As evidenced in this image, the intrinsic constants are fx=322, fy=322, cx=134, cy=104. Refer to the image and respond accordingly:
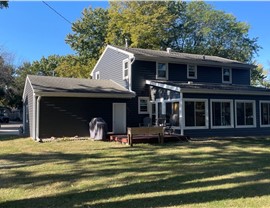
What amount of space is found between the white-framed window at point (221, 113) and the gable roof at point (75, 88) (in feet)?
15.9

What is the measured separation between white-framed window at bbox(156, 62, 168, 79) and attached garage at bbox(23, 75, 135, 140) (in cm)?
248

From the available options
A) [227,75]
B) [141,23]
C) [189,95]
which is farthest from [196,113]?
[141,23]

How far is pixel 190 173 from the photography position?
8.36 metres

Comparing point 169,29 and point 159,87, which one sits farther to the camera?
point 169,29

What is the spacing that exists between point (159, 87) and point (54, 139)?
676 cm

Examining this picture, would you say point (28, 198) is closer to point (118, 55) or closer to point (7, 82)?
point (118, 55)

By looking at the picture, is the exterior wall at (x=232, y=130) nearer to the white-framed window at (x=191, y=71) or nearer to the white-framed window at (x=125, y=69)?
the white-framed window at (x=191, y=71)

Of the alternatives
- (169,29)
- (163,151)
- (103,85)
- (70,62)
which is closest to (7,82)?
(70,62)

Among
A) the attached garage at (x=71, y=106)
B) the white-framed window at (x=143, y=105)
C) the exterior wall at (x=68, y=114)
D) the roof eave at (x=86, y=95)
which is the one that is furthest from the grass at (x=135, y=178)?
the white-framed window at (x=143, y=105)

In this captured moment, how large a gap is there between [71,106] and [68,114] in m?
0.47

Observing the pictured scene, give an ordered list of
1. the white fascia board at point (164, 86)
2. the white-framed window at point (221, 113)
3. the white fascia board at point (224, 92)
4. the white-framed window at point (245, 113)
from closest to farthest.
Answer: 1. the white fascia board at point (164, 86)
2. the white fascia board at point (224, 92)
3. the white-framed window at point (221, 113)
4. the white-framed window at point (245, 113)

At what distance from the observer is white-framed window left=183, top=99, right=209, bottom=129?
1747cm

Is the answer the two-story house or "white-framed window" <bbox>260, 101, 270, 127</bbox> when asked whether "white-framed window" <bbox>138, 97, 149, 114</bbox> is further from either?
"white-framed window" <bbox>260, 101, 270, 127</bbox>

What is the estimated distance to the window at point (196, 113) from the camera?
57.3ft
